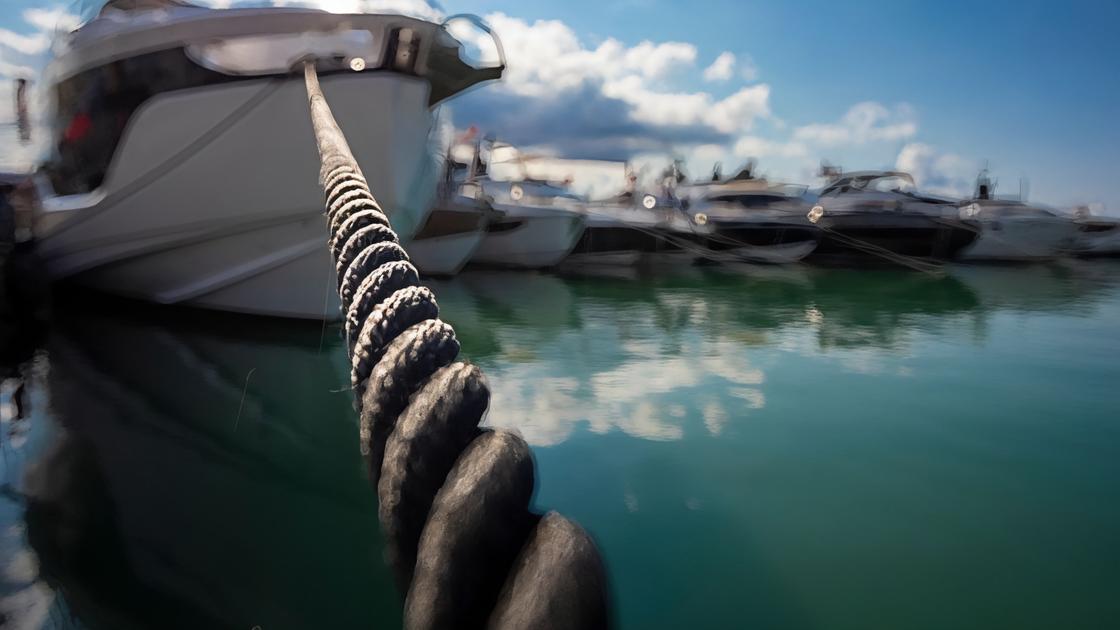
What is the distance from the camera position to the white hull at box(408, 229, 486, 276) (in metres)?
12.9

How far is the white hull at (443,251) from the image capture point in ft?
42.3

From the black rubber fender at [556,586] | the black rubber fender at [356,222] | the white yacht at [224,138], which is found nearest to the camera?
the black rubber fender at [556,586]

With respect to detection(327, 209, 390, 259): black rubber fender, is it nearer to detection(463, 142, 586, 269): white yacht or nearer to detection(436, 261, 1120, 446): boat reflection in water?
detection(436, 261, 1120, 446): boat reflection in water

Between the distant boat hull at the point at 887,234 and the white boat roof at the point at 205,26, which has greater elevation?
the white boat roof at the point at 205,26

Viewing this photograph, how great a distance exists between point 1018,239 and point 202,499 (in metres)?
22.2

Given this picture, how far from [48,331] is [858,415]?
23.4 feet

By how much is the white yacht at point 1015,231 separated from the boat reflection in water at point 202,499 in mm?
19647

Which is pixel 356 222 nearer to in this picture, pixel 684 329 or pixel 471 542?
pixel 471 542

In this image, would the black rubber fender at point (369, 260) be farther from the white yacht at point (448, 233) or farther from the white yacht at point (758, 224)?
the white yacht at point (758, 224)

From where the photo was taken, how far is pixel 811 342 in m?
6.96

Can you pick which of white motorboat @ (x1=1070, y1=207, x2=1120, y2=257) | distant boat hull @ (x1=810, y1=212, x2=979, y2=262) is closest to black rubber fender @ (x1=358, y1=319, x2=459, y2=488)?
distant boat hull @ (x1=810, y1=212, x2=979, y2=262)

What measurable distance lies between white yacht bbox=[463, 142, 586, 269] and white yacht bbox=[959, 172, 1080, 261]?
11541 millimetres

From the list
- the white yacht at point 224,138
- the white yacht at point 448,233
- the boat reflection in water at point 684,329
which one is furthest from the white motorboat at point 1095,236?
the white yacht at point 224,138

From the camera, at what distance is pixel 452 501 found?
1.40 metres
